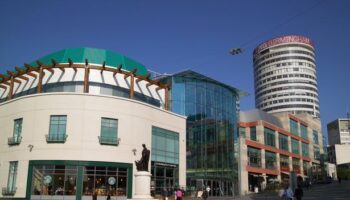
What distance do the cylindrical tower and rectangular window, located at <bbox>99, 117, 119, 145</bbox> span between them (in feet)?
425

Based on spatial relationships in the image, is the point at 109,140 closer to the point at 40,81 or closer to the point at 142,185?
the point at 40,81

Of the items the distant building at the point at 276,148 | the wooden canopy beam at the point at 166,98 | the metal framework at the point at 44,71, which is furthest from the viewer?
the distant building at the point at 276,148

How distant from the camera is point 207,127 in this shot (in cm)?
5625

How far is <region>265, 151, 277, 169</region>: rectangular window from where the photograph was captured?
250ft

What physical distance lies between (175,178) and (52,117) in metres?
16.6

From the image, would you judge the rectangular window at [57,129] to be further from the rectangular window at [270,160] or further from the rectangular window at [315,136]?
the rectangular window at [315,136]

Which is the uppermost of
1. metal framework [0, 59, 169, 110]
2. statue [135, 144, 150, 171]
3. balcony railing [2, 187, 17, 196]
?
metal framework [0, 59, 169, 110]

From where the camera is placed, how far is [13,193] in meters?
37.9

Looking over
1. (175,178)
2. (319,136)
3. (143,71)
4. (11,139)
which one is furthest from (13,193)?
(319,136)

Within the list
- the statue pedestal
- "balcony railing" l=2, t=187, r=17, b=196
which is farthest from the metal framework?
the statue pedestal

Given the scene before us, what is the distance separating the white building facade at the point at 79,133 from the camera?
37.4 metres

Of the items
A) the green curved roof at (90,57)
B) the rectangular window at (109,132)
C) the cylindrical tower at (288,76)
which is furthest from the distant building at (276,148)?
the cylindrical tower at (288,76)

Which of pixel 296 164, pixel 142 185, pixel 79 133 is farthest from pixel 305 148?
pixel 142 185

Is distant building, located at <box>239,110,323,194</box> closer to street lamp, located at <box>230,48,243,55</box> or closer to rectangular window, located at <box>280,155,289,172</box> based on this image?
rectangular window, located at <box>280,155,289,172</box>
